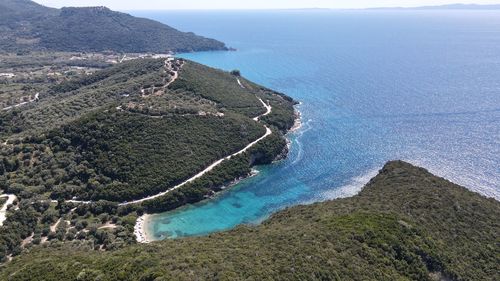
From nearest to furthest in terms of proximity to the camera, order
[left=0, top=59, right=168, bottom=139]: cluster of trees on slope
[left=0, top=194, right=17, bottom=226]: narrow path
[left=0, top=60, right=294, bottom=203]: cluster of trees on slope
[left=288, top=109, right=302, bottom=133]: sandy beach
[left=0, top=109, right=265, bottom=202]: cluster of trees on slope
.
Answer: [left=0, top=194, right=17, bottom=226]: narrow path < [left=0, top=109, right=265, bottom=202]: cluster of trees on slope < [left=0, top=60, right=294, bottom=203]: cluster of trees on slope < [left=0, top=59, right=168, bottom=139]: cluster of trees on slope < [left=288, top=109, right=302, bottom=133]: sandy beach

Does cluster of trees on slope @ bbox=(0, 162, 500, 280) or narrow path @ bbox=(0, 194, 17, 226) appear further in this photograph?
narrow path @ bbox=(0, 194, 17, 226)

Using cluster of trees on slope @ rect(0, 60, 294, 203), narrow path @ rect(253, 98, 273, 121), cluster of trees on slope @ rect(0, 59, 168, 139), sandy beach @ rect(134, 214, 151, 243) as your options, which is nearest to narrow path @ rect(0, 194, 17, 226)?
cluster of trees on slope @ rect(0, 60, 294, 203)

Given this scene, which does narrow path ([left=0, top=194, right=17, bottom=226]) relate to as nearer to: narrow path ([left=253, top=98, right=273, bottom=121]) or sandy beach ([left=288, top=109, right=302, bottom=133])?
narrow path ([left=253, top=98, right=273, bottom=121])

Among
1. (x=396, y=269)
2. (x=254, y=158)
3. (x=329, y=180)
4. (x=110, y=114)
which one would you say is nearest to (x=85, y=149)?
(x=110, y=114)

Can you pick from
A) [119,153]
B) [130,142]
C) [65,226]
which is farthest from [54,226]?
[130,142]

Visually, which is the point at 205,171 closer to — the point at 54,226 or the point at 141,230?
the point at 141,230

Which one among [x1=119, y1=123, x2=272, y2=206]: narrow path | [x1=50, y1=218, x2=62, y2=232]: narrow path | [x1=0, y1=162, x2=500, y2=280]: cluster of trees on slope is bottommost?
[x1=119, y1=123, x2=272, y2=206]: narrow path

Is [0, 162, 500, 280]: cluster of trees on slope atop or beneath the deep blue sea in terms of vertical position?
atop

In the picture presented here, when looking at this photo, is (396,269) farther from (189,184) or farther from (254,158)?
(254,158)
